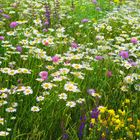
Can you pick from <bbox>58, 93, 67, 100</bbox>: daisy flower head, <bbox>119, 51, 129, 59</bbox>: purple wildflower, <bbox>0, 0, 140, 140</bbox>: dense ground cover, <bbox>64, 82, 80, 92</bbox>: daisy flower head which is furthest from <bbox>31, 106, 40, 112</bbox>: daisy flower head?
<bbox>119, 51, 129, 59</bbox>: purple wildflower

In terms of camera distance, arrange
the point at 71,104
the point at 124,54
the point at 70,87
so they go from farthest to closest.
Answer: the point at 124,54 → the point at 70,87 → the point at 71,104

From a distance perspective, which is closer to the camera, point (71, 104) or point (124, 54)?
point (71, 104)

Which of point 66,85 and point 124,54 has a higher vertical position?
point 66,85

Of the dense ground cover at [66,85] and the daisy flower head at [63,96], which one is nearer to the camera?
the dense ground cover at [66,85]

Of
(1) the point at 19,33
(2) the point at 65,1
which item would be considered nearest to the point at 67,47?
(1) the point at 19,33

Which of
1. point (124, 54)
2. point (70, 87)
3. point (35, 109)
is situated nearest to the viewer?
point (35, 109)

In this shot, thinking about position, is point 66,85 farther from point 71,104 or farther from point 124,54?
point 124,54

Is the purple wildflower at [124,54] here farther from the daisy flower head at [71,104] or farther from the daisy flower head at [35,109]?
the daisy flower head at [35,109]

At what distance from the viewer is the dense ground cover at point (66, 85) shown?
2.77 m

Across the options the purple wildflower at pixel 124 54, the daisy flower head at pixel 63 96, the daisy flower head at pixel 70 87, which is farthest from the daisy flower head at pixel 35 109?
the purple wildflower at pixel 124 54

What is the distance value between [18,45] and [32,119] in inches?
55.5

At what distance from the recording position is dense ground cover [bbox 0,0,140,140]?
277cm

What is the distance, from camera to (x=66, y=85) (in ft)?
10.3

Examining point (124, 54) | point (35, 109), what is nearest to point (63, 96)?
point (35, 109)
